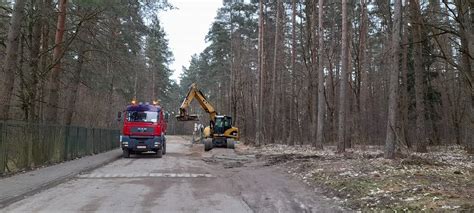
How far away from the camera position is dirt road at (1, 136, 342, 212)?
32.1 ft

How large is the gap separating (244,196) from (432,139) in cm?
2811

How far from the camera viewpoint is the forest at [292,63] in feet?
58.0

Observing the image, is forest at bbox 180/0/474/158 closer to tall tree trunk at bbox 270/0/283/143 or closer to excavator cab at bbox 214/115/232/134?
tall tree trunk at bbox 270/0/283/143

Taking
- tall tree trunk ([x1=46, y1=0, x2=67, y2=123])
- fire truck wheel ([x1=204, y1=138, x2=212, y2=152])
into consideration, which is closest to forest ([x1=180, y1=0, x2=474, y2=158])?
fire truck wheel ([x1=204, y1=138, x2=212, y2=152])

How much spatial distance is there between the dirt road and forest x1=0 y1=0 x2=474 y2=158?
15.7ft

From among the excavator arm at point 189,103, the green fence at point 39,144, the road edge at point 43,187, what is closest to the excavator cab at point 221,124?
the excavator arm at point 189,103

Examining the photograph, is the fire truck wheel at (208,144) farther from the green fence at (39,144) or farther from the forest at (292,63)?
the green fence at (39,144)

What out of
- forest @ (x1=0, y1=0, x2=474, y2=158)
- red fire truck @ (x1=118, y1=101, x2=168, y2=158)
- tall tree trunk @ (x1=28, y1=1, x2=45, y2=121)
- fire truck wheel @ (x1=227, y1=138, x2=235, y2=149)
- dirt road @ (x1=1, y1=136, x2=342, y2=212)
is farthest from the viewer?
fire truck wheel @ (x1=227, y1=138, x2=235, y2=149)

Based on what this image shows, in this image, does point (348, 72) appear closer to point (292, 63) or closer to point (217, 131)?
point (292, 63)

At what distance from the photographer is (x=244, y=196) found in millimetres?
11648

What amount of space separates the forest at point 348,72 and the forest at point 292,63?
12 cm

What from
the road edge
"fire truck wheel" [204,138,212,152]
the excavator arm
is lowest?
the road edge

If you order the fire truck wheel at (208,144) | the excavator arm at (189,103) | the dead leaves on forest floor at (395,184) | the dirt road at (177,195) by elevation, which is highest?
the excavator arm at (189,103)

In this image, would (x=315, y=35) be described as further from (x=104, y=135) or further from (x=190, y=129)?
(x=190, y=129)
